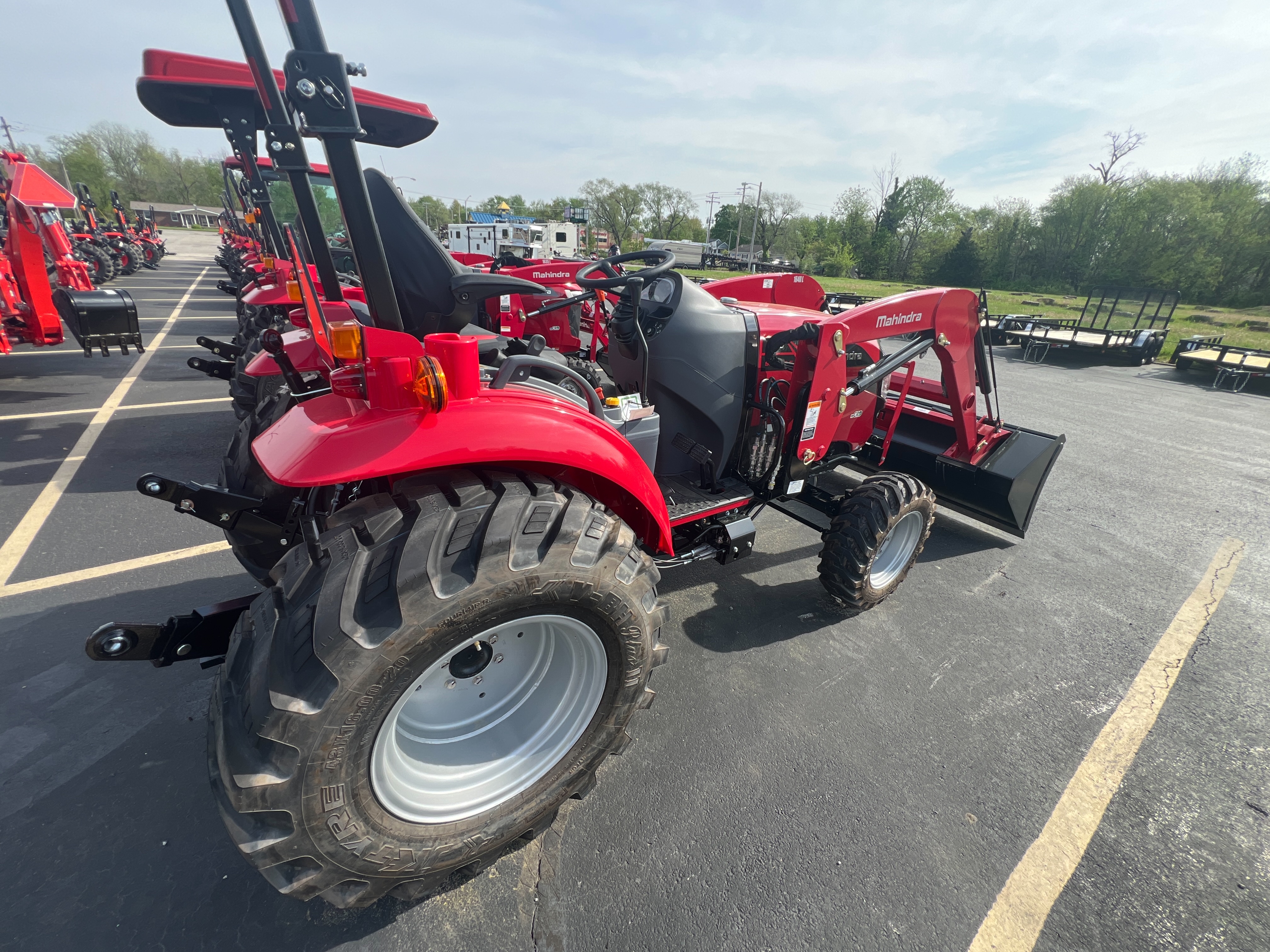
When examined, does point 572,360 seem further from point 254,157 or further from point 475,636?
point 254,157

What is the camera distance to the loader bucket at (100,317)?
5.40 metres

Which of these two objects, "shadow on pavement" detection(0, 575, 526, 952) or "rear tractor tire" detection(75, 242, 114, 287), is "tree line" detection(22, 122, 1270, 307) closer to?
"rear tractor tire" detection(75, 242, 114, 287)

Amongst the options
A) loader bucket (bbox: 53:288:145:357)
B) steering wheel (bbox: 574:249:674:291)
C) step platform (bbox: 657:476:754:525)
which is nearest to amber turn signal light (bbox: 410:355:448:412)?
steering wheel (bbox: 574:249:674:291)

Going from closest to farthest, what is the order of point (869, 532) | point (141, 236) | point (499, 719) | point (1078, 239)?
point (499, 719) < point (869, 532) < point (141, 236) < point (1078, 239)

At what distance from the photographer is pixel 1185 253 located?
107 feet

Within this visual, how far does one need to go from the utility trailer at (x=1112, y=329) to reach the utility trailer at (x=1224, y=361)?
0.67 meters

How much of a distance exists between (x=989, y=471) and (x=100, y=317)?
784 cm

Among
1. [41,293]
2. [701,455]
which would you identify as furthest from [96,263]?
[701,455]

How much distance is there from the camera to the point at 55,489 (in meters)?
3.82

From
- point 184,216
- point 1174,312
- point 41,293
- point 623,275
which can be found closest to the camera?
point 623,275

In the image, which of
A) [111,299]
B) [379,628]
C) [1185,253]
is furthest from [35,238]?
[1185,253]

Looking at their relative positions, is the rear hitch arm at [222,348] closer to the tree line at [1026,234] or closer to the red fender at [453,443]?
the red fender at [453,443]

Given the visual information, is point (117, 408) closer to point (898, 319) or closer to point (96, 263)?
point (898, 319)

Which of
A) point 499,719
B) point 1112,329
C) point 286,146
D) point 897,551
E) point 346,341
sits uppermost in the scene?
point 286,146
